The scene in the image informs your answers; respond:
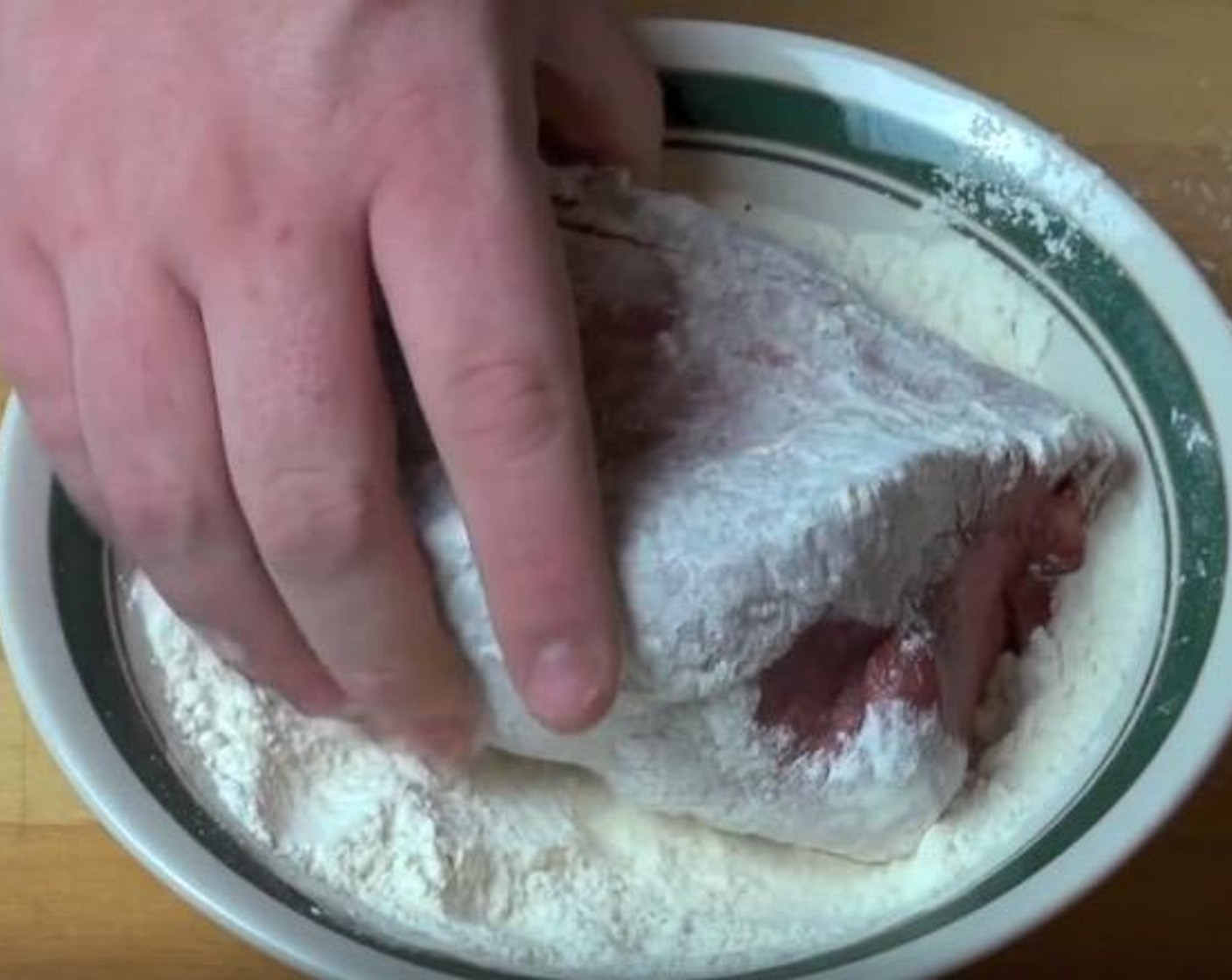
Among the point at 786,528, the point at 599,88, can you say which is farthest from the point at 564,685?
the point at 599,88

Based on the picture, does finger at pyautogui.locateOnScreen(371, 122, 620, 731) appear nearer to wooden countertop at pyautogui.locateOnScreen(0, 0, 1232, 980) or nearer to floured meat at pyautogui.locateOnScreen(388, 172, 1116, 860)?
floured meat at pyautogui.locateOnScreen(388, 172, 1116, 860)

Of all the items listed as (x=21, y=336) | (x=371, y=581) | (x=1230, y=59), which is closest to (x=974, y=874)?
(x=371, y=581)

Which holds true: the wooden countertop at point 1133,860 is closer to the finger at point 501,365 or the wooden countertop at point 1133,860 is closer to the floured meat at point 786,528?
the floured meat at point 786,528

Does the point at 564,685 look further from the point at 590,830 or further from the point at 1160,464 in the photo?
the point at 1160,464

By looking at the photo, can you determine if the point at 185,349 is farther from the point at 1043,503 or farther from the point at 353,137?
the point at 1043,503

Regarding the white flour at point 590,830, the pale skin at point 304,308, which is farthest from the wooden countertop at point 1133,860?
the pale skin at point 304,308

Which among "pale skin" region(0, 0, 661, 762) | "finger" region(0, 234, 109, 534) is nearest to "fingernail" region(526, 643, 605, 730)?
"pale skin" region(0, 0, 661, 762)
